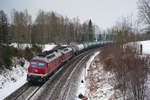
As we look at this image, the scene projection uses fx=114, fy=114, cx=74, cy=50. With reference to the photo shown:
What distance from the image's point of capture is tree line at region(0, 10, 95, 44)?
110ft

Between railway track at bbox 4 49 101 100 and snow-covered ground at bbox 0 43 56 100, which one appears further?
snow-covered ground at bbox 0 43 56 100

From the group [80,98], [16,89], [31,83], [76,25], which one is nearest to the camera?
[80,98]

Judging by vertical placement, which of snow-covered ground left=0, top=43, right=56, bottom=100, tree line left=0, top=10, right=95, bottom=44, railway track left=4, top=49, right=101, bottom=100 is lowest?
railway track left=4, top=49, right=101, bottom=100

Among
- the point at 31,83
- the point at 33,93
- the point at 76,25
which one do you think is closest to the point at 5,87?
the point at 31,83

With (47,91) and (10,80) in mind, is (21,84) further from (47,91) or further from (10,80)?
(47,91)

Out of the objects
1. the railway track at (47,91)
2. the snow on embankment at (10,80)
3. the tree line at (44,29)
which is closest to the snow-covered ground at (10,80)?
the snow on embankment at (10,80)

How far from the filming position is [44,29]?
52.0 m

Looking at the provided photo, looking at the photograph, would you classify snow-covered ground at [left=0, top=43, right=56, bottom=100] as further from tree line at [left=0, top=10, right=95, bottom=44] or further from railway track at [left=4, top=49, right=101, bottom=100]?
tree line at [left=0, top=10, right=95, bottom=44]

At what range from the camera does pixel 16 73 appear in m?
16.6

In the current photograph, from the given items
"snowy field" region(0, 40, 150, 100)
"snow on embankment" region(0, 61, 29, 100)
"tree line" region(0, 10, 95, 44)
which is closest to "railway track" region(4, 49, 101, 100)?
"snow on embankment" region(0, 61, 29, 100)

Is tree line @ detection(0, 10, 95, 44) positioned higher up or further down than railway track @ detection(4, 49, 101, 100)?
higher up

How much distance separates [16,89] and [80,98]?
281 inches

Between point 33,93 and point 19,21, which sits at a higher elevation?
point 19,21

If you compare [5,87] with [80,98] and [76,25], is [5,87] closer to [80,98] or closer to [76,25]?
[80,98]
